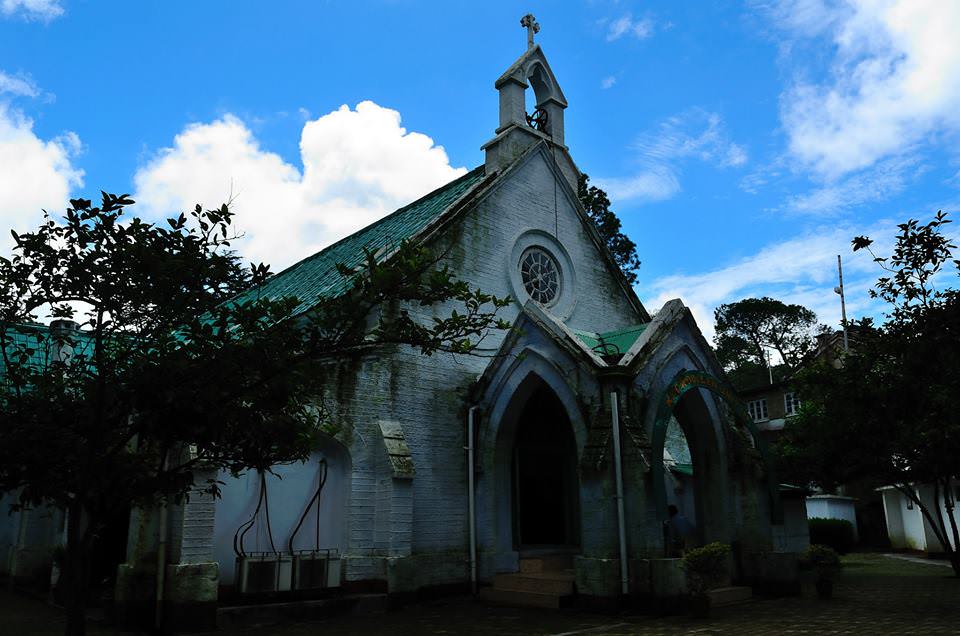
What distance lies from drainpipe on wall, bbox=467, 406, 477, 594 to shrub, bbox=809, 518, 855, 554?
22.7 metres

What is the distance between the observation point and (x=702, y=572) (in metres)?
12.5

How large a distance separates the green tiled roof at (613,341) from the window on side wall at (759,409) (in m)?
33.5

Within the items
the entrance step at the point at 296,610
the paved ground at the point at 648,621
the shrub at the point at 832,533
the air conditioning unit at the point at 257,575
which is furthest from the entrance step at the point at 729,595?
the shrub at the point at 832,533

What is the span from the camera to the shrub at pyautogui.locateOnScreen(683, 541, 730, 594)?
1244 cm

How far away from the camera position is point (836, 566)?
1459cm

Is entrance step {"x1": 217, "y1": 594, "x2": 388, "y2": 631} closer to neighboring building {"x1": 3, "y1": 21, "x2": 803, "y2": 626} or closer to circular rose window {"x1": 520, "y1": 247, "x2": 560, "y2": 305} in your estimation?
neighboring building {"x1": 3, "y1": 21, "x2": 803, "y2": 626}

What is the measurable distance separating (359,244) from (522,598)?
493 inches

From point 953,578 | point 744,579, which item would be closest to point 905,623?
point 744,579

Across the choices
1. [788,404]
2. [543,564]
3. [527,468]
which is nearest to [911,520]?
[788,404]

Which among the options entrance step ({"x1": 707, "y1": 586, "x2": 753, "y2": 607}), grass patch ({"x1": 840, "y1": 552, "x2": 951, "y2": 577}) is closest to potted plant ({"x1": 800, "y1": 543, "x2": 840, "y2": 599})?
entrance step ({"x1": 707, "y1": 586, "x2": 753, "y2": 607})

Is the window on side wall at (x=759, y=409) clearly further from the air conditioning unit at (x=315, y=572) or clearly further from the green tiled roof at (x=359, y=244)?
the air conditioning unit at (x=315, y=572)

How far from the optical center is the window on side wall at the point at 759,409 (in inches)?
1819

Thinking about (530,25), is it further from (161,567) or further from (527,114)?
(161,567)

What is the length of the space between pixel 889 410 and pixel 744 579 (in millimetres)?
5243
